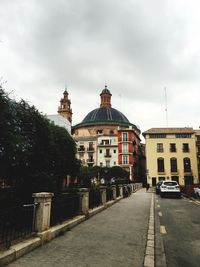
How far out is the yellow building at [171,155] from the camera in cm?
5809

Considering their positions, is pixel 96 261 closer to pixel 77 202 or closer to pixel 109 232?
pixel 109 232

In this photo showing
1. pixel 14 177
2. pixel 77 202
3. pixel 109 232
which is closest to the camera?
pixel 109 232

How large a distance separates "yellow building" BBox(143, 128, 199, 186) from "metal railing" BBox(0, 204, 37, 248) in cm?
5328

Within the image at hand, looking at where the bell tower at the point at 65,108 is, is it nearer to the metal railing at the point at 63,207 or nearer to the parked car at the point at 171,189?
the parked car at the point at 171,189

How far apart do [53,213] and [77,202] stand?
100 inches

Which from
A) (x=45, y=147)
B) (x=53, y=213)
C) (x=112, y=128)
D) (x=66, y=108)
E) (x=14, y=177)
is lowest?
(x=53, y=213)

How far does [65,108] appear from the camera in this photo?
251 ft

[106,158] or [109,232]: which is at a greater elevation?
[106,158]

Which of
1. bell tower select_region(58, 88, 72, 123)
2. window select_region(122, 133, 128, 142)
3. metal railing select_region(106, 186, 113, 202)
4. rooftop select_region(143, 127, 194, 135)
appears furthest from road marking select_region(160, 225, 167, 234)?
bell tower select_region(58, 88, 72, 123)

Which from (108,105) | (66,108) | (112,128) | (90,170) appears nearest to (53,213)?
(90,170)

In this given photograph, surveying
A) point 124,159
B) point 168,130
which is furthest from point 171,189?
point 168,130

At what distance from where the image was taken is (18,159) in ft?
38.3

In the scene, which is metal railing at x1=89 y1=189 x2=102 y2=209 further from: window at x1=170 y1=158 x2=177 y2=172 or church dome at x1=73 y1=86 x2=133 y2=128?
church dome at x1=73 y1=86 x2=133 y2=128

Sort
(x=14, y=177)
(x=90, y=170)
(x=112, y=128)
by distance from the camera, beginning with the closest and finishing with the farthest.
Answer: (x=14, y=177), (x=90, y=170), (x=112, y=128)
